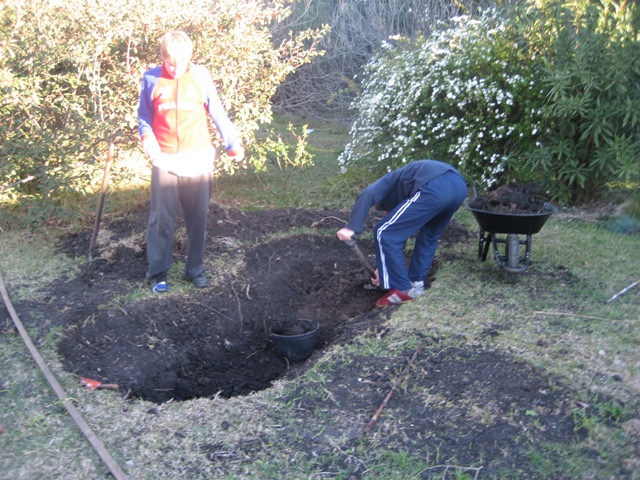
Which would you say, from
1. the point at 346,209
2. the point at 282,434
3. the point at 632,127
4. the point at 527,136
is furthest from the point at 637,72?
the point at 282,434

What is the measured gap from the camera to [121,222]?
7242mm

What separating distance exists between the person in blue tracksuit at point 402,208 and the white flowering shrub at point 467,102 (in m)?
3.00

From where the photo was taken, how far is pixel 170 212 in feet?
17.2

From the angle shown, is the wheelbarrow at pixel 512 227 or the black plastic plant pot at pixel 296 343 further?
the wheelbarrow at pixel 512 227

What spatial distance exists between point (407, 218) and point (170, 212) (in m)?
1.94

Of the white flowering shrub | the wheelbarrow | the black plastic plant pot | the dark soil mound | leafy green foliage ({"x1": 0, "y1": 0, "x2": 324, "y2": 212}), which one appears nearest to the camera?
the dark soil mound

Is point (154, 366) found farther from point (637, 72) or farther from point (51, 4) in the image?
point (637, 72)

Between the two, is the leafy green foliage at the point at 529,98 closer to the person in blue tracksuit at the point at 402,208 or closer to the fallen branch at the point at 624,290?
the fallen branch at the point at 624,290

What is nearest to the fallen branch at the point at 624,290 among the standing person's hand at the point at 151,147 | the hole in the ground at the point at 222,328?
the hole in the ground at the point at 222,328

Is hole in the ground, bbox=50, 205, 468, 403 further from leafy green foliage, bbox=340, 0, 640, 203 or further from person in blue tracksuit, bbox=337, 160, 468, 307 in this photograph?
leafy green foliage, bbox=340, 0, 640, 203

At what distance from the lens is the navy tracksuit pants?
5066 mm

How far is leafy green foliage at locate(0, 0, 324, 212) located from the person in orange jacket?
1.46 m

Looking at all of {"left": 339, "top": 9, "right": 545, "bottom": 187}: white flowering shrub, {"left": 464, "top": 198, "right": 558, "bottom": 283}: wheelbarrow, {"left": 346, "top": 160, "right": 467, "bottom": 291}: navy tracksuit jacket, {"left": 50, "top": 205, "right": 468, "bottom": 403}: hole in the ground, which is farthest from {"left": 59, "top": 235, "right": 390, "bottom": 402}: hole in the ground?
{"left": 339, "top": 9, "right": 545, "bottom": 187}: white flowering shrub

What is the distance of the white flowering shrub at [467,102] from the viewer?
7914 mm
